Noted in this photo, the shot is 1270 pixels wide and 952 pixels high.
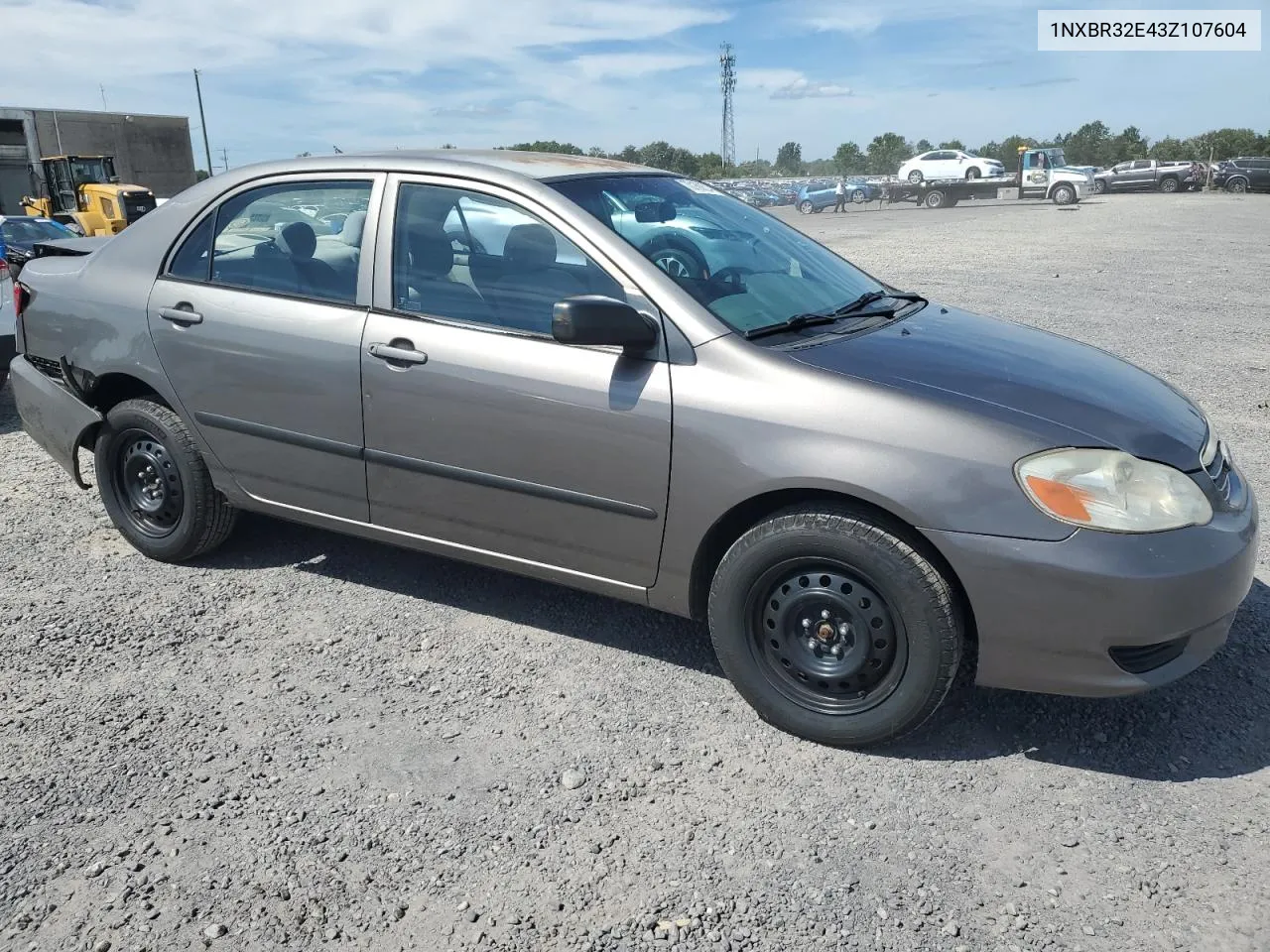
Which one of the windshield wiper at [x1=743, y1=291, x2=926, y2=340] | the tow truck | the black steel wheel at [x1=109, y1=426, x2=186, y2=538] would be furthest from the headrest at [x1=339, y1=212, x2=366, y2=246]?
the tow truck

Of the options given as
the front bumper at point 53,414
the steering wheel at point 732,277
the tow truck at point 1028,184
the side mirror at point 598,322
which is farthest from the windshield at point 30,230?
the tow truck at point 1028,184

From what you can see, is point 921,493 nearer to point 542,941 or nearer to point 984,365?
point 984,365

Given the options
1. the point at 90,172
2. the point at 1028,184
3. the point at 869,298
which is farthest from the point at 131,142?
the point at 869,298

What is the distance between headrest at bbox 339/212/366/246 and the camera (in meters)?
3.71

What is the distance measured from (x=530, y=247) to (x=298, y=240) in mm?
1044

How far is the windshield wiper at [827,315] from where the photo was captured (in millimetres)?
3258

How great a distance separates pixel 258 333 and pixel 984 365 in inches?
102

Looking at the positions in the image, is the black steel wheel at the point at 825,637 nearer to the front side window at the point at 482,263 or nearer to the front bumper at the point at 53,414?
the front side window at the point at 482,263

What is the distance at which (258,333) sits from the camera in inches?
150

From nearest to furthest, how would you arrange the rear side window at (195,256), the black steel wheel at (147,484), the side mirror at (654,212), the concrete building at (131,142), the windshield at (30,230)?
the side mirror at (654,212), the rear side window at (195,256), the black steel wheel at (147,484), the windshield at (30,230), the concrete building at (131,142)

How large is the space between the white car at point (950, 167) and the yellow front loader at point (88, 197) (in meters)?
28.6

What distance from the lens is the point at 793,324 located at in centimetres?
336

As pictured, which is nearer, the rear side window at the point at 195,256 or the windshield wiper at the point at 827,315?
the windshield wiper at the point at 827,315

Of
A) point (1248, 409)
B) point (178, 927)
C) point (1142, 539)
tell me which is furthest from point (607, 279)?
point (1248, 409)
